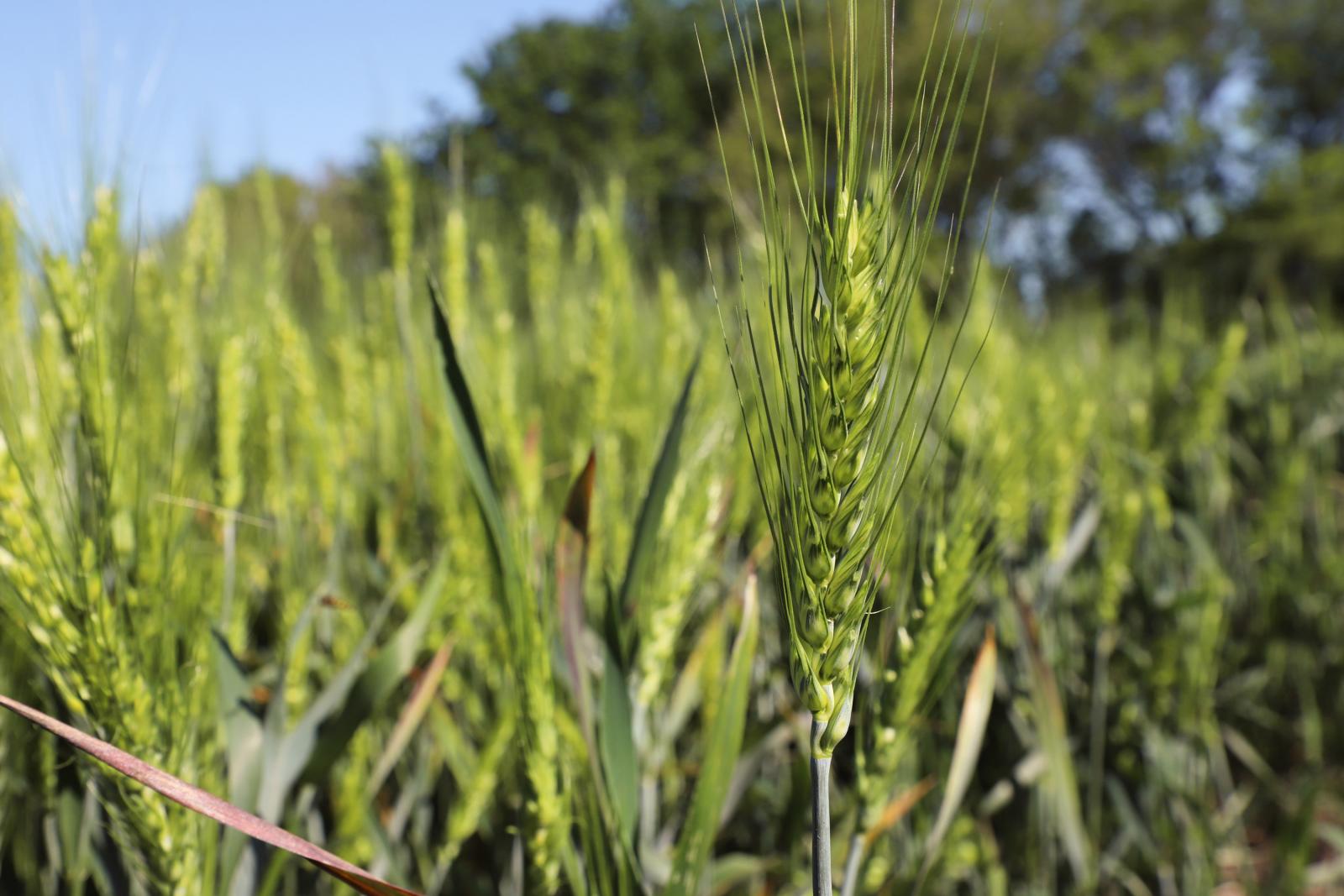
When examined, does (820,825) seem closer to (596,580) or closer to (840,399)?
(840,399)

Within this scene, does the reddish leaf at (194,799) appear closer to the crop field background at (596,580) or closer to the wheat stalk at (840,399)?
the crop field background at (596,580)

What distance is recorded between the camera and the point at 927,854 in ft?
2.61

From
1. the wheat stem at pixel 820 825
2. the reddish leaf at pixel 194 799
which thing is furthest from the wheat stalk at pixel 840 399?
the reddish leaf at pixel 194 799

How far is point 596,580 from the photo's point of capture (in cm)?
133

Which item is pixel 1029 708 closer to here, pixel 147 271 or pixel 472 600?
pixel 472 600

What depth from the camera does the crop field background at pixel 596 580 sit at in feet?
2.16

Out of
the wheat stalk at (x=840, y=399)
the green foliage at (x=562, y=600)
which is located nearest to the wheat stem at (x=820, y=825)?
the wheat stalk at (x=840, y=399)

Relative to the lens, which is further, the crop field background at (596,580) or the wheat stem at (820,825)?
the crop field background at (596,580)

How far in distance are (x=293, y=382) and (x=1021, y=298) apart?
2.69 metres

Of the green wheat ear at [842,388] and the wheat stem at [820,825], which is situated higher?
the green wheat ear at [842,388]

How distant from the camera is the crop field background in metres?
0.66

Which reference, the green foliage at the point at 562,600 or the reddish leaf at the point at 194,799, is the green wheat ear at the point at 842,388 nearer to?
the green foliage at the point at 562,600

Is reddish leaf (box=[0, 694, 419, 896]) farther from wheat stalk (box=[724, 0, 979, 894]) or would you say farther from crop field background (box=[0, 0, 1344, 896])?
wheat stalk (box=[724, 0, 979, 894])

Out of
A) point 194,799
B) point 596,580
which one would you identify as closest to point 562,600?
point 194,799
